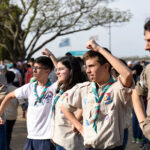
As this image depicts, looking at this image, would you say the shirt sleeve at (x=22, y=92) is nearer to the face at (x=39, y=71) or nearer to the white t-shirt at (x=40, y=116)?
the white t-shirt at (x=40, y=116)

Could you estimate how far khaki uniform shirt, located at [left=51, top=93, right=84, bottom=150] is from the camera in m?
3.48

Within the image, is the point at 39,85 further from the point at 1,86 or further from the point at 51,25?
the point at 51,25

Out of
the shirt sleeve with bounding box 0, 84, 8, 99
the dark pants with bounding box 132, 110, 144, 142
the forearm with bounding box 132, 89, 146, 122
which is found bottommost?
the dark pants with bounding box 132, 110, 144, 142

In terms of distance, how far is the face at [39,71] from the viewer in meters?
4.25

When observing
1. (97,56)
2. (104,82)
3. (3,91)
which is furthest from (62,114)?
(3,91)

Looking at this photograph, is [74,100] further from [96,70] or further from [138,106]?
[138,106]

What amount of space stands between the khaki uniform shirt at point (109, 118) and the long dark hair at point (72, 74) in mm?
779

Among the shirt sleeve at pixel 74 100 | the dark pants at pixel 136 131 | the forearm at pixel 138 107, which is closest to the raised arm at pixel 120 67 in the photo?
the forearm at pixel 138 107

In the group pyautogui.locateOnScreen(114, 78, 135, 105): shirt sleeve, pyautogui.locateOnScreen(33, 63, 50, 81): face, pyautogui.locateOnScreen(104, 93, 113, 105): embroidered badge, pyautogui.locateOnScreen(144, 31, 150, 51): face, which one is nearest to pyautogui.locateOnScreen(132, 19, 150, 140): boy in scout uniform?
pyautogui.locateOnScreen(144, 31, 150, 51): face

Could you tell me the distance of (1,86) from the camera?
4.98m

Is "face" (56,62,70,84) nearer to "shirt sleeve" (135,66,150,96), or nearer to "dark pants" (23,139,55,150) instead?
"dark pants" (23,139,55,150)

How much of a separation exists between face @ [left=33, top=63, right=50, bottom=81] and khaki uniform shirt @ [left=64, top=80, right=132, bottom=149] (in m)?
1.43

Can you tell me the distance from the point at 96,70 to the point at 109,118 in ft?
1.40

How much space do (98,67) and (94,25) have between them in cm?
2290
